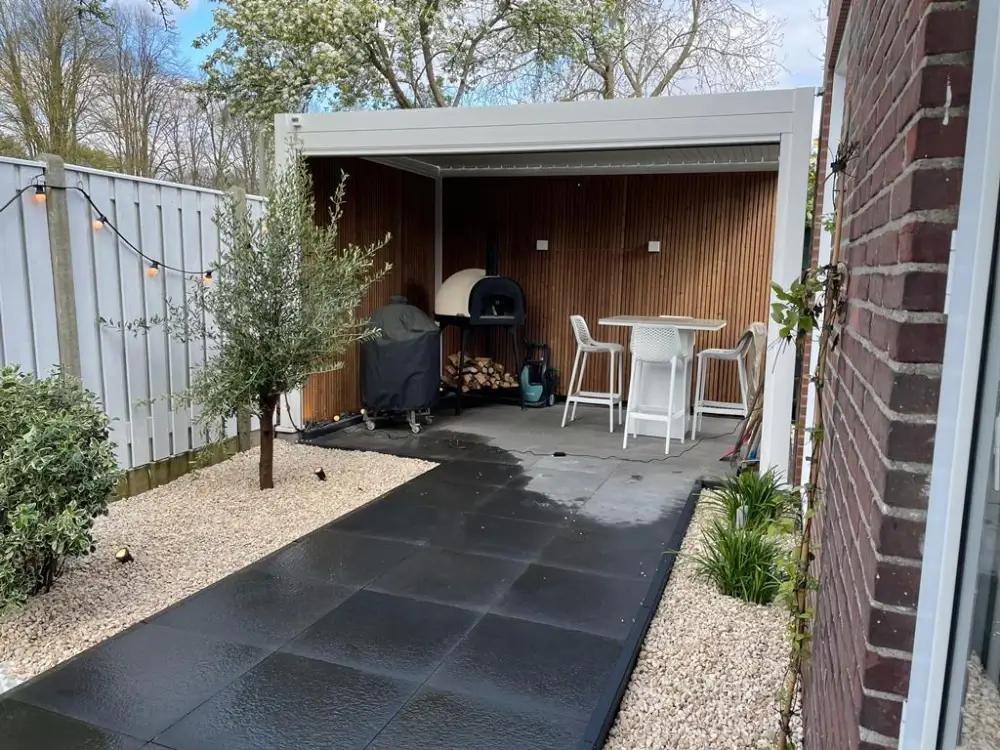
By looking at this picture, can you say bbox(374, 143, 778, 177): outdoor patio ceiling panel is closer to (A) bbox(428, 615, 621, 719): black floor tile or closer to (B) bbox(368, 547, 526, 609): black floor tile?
(B) bbox(368, 547, 526, 609): black floor tile

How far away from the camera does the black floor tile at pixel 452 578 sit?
3.50 m

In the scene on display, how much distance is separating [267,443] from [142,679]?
2418 millimetres

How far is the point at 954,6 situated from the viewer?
996mm

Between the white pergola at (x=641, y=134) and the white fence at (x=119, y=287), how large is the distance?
1.14m

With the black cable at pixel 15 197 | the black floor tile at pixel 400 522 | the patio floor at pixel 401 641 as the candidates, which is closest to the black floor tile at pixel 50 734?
the patio floor at pixel 401 641

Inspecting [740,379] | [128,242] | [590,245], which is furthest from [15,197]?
[740,379]

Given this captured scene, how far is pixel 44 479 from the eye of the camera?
121 inches

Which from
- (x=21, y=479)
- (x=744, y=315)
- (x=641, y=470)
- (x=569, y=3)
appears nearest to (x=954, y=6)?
(x=21, y=479)

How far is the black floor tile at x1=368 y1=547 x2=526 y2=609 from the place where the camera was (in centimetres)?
350

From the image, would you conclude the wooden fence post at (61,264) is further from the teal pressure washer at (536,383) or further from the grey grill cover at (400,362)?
the teal pressure washer at (536,383)

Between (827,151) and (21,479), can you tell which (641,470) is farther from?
(21,479)

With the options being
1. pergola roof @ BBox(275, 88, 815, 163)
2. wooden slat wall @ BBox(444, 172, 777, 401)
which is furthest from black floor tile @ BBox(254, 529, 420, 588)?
wooden slat wall @ BBox(444, 172, 777, 401)

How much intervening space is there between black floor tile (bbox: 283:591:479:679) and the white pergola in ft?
7.54

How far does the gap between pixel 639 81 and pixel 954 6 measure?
1354 cm
